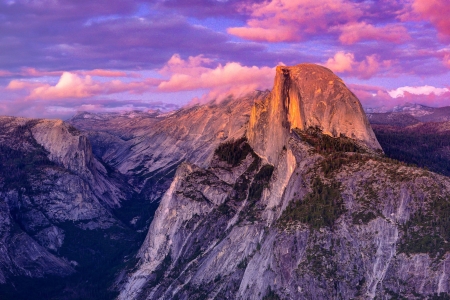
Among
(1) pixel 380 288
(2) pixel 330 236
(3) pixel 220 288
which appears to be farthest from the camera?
(3) pixel 220 288

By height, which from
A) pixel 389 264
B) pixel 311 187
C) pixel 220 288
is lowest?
pixel 220 288

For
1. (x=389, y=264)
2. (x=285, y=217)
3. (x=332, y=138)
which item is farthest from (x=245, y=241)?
(x=389, y=264)

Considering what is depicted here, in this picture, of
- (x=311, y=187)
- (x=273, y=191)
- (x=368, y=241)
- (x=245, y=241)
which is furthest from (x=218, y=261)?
(x=368, y=241)

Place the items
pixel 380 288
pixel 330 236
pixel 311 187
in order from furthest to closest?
pixel 311 187
pixel 330 236
pixel 380 288

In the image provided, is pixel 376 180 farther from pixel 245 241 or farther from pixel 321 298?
pixel 245 241

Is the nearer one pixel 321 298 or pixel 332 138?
pixel 321 298

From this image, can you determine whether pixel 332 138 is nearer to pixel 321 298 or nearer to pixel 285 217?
pixel 285 217

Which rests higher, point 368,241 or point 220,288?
point 368,241

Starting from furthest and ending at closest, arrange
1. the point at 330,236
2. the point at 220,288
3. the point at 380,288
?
the point at 220,288, the point at 330,236, the point at 380,288

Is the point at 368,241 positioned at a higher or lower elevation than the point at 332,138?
lower
